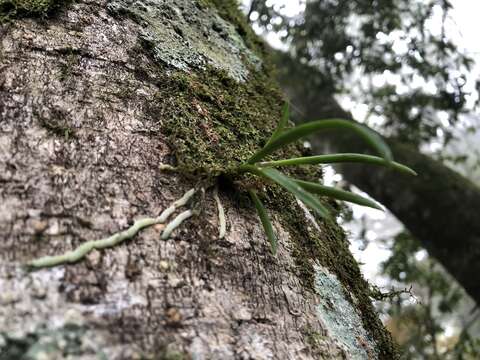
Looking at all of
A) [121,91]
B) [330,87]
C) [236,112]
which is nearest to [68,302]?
[121,91]

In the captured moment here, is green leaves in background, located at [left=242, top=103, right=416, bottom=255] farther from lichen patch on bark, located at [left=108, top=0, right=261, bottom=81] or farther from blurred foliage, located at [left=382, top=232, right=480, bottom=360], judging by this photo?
blurred foliage, located at [left=382, top=232, right=480, bottom=360]

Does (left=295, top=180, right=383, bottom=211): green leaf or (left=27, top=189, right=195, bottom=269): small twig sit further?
(left=295, top=180, right=383, bottom=211): green leaf

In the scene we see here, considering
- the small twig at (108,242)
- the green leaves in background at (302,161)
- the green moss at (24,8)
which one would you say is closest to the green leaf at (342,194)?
the green leaves in background at (302,161)

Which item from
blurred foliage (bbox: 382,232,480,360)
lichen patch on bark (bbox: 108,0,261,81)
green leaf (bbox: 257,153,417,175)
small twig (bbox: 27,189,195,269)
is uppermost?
blurred foliage (bbox: 382,232,480,360)

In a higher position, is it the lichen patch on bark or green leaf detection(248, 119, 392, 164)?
the lichen patch on bark

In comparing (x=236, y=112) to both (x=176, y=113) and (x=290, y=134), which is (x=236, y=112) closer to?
(x=176, y=113)

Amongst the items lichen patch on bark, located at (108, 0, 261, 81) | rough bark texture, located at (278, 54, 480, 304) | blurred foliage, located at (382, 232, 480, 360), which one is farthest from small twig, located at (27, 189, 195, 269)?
blurred foliage, located at (382, 232, 480, 360)

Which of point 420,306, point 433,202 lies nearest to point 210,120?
point 433,202

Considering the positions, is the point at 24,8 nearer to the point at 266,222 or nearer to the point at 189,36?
the point at 189,36
